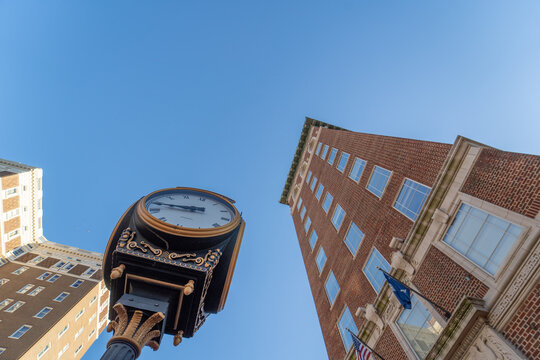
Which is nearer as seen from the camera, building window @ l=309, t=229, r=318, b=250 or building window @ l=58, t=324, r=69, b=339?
building window @ l=309, t=229, r=318, b=250

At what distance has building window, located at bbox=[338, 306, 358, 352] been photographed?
52.1 ft

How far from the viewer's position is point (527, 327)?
22.6ft

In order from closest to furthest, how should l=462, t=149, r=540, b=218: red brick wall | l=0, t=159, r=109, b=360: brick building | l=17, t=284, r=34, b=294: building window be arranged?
1. l=462, t=149, r=540, b=218: red brick wall
2. l=0, t=159, r=109, b=360: brick building
3. l=17, t=284, r=34, b=294: building window

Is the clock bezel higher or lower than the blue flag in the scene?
higher

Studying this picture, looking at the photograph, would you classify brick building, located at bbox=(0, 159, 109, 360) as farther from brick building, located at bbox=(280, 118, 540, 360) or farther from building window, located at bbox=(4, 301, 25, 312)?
brick building, located at bbox=(280, 118, 540, 360)

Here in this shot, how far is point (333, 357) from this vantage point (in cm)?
1781

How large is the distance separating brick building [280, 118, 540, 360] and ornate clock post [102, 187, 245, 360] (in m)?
7.15

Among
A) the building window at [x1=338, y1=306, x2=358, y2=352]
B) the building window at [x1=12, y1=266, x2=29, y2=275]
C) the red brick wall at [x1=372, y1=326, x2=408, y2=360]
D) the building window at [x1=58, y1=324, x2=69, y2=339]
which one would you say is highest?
the red brick wall at [x1=372, y1=326, x2=408, y2=360]

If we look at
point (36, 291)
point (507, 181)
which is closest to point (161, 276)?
point (507, 181)

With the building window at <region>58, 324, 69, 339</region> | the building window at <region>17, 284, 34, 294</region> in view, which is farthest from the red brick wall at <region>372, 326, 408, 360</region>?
the building window at <region>17, 284, 34, 294</region>

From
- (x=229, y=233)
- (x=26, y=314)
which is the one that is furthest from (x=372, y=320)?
(x=26, y=314)

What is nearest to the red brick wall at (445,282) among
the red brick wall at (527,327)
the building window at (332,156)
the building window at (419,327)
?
the building window at (419,327)

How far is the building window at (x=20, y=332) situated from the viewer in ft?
103

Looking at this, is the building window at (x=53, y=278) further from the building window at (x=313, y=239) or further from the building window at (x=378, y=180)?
the building window at (x=378, y=180)
